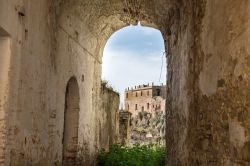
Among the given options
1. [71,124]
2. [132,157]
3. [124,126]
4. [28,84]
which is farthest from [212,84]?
[124,126]

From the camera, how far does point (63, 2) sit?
7141mm

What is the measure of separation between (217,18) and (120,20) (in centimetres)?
635

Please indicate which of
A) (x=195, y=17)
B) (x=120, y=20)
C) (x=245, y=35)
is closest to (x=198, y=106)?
(x=195, y=17)

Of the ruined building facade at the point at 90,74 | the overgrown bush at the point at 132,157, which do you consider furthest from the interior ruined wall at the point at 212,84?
the overgrown bush at the point at 132,157

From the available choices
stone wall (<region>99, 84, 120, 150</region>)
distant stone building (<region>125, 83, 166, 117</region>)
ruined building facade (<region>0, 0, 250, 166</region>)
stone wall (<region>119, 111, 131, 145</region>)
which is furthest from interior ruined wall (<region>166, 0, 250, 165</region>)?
distant stone building (<region>125, 83, 166, 117</region>)

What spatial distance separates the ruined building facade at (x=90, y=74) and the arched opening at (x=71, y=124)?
0.08 ft

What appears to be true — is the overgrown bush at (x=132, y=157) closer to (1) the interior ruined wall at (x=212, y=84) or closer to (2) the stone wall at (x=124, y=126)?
(1) the interior ruined wall at (x=212, y=84)

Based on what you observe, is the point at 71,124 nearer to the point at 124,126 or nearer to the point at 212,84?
the point at 212,84

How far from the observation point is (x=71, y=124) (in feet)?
28.8

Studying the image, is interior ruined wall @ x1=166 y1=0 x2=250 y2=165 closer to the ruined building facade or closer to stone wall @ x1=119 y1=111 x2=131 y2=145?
the ruined building facade

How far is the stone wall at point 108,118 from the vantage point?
1151cm

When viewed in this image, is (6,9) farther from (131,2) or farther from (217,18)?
(131,2)

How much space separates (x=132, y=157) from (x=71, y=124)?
110 inches

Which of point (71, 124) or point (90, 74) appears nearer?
point (71, 124)
